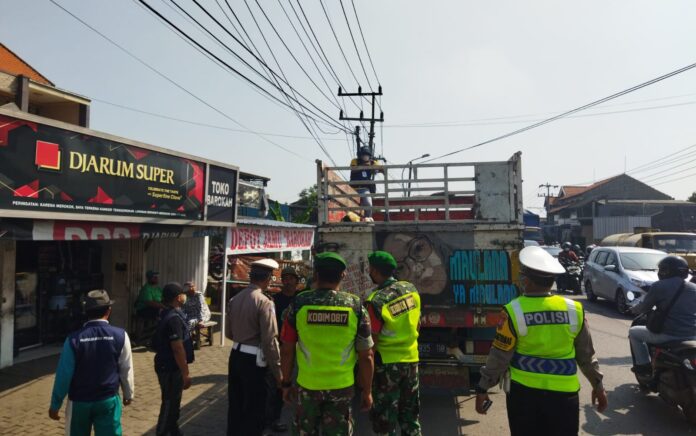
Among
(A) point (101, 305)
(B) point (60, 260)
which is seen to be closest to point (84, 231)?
(B) point (60, 260)

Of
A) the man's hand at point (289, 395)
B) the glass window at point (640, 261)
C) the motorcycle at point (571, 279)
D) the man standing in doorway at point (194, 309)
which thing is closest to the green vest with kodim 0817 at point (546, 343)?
the man's hand at point (289, 395)

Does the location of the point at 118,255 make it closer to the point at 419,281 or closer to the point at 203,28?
the point at 203,28

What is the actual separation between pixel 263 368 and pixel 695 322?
15.2 feet

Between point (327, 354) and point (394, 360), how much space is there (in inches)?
32.2

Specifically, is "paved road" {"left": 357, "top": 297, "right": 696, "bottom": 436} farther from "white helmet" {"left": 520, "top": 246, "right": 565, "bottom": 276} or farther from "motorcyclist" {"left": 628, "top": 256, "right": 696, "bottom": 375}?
"white helmet" {"left": 520, "top": 246, "right": 565, "bottom": 276}

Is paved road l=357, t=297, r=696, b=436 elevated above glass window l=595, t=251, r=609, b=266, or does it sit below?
below

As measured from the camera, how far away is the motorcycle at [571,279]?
15680 mm

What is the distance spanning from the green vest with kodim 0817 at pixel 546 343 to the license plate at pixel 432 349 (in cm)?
227

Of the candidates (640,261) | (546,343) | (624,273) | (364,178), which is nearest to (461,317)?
(546,343)

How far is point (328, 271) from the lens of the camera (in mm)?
3285

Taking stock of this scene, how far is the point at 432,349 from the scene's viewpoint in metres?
5.29

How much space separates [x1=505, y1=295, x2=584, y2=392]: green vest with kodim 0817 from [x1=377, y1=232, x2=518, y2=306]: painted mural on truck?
7.14ft

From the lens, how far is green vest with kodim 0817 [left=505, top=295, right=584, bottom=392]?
9.64ft

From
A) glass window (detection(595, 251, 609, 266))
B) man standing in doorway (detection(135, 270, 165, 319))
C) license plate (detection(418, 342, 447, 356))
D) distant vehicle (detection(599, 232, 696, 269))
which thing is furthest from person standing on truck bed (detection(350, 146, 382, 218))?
distant vehicle (detection(599, 232, 696, 269))
